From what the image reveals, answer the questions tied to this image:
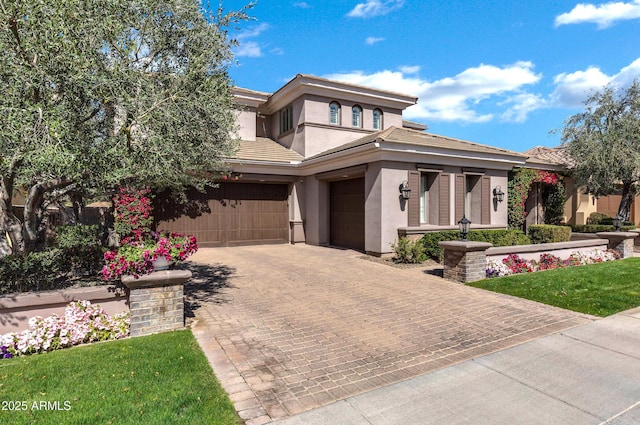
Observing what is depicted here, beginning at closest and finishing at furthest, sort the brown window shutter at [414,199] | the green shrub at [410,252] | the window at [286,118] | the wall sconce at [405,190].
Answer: the green shrub at [410,252] → the wall sconce at [405,190] → the brown window shutter at [414,199] → the window at [286,118]

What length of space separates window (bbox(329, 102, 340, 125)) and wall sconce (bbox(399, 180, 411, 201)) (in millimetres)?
6304

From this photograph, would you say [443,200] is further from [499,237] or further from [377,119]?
[377,119]

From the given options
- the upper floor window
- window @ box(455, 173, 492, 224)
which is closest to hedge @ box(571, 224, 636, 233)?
window @ box(455, 173, 492, 224)

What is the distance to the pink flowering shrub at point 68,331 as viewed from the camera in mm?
4727

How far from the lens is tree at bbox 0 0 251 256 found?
13.6ft

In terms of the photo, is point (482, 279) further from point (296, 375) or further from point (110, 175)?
point (110, 175)

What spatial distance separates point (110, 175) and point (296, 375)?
12.1ft

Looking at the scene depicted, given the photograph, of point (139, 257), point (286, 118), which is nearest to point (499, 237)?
point (286, 118)

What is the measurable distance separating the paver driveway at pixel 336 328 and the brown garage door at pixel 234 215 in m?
5.85

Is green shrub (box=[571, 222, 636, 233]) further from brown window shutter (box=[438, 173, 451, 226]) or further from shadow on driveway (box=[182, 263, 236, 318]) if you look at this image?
shadow on driveway (box=[182, 263, 236, 318])

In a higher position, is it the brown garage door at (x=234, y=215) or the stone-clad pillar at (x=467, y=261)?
the brown garage door at (x=234, y=215)

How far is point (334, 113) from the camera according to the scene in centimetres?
1758

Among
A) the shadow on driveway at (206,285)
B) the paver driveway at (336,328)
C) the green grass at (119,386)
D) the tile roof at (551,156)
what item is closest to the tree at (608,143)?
the tile roof at (551,156)

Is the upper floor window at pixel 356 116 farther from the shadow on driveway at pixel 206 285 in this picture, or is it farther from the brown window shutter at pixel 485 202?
the shadow on driveway at pixel 206 285
